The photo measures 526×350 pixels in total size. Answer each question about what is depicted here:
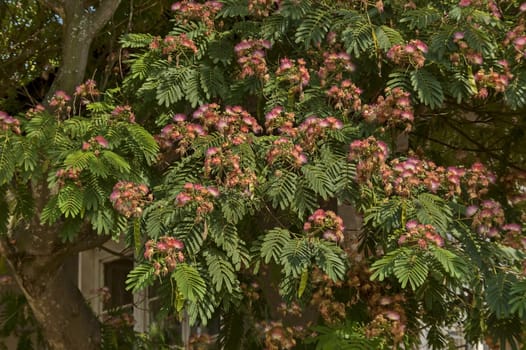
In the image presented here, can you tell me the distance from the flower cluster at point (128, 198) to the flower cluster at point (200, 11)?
1.48 metres

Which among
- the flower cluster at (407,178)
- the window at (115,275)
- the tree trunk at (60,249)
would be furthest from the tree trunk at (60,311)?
the window at (115,275)

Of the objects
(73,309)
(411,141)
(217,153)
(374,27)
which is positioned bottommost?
(73,309)

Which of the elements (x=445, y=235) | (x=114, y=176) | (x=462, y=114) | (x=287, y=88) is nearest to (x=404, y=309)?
(x=445, y=235)

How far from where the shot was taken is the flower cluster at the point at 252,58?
6.34 meters

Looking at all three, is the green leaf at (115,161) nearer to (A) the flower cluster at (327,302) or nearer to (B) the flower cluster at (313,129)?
(B) the flower cluster at (313,129)

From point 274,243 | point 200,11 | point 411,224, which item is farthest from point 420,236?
point 200,11

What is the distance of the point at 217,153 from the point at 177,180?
14.6 inches

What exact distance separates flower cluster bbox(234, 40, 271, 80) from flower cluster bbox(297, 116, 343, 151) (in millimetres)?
516

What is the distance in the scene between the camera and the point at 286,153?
5.83m

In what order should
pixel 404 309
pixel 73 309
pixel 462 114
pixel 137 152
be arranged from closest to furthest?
pixel 137 152 < pixel 404 309 < pixel 73 309 < pixel 462 114

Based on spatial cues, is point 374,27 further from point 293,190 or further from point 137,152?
point 137,152

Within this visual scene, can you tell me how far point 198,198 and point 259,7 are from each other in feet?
5.25

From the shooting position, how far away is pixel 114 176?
586 cm

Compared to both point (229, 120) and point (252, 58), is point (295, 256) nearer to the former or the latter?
point (229, 120)
